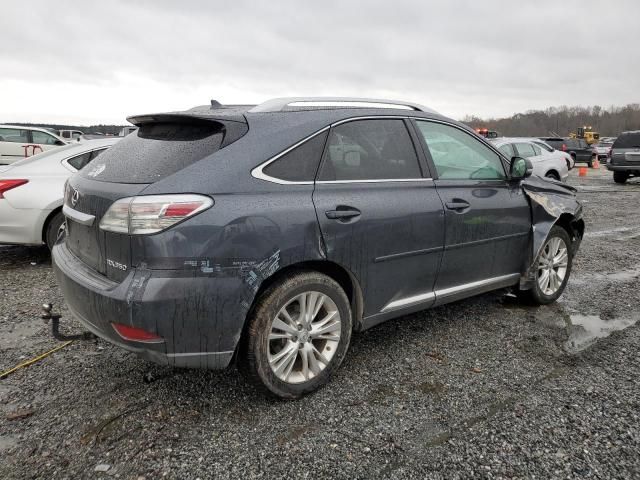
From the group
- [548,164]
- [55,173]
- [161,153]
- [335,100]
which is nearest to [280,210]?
[161,153]

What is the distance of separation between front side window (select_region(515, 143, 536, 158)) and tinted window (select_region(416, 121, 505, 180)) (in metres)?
9.77

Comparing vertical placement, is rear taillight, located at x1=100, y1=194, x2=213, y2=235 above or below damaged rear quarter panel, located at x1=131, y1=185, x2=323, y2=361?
above

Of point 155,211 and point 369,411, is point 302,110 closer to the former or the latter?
point 155,211

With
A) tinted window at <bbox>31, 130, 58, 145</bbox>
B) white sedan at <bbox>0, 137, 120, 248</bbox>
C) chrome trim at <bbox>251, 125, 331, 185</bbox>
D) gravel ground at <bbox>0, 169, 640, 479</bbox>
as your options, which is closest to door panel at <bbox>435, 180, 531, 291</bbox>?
gravel ground at <bbox>0, 169, 640, 479</bbox>

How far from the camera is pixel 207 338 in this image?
2521 mm

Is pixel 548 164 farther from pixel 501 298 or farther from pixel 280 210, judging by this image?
pixel 280 210

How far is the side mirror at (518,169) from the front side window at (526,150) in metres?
9.61

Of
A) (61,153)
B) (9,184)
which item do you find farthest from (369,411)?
(61,153)

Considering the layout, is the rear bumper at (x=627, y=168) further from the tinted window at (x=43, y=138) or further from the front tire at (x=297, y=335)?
the tinted window at (x=43, y=138)

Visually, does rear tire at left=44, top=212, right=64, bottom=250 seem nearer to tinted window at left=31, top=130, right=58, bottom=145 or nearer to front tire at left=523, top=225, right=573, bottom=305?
front tire at left=523, top=225, right=573, bottom=305

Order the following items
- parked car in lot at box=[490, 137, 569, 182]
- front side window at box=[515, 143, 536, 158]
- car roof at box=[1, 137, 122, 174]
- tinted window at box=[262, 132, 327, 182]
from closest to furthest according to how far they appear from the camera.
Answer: tinted window at box=[262, 132, 327, 182] → car roof at box=[1, 137, 122, 174] → parked car in lot at box=[490, 137, 569, 182] → front side window at box=[515, 143, 536, 158]

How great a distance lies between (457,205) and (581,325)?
1.63m

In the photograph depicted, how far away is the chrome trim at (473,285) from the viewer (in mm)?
3603

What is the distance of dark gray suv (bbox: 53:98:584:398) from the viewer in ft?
8.02
